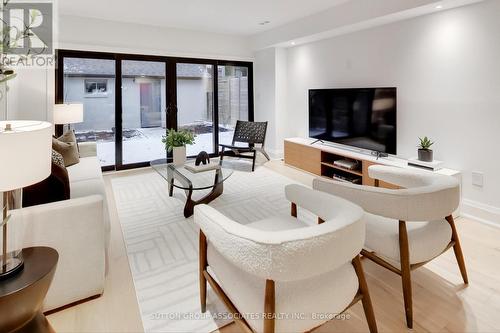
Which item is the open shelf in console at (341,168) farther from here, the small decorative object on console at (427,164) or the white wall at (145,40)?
the white wall at (145,40)

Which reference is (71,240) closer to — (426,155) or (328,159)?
(426,155)

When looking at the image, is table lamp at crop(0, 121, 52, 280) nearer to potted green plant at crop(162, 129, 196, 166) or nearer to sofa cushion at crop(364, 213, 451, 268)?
sofa cushion at crop(364, 213, 451, 268)

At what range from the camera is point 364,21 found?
388 centimetres

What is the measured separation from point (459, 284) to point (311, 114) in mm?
3662

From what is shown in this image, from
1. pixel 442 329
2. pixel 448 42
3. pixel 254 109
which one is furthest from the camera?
pixel 254 109

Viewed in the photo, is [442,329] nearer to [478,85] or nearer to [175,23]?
[478,85]

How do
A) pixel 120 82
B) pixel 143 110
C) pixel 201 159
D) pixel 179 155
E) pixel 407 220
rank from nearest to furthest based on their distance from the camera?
1. pixel 407 220
2. pixel 201 159
3. pixel 179 155
4. pixel 120 82
5. pixel 143 110

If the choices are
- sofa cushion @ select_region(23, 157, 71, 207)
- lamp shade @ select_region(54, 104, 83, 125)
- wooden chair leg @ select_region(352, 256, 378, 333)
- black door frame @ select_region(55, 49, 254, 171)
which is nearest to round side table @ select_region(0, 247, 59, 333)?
sofa cushion @ select_region(23, 157, 71, 207)

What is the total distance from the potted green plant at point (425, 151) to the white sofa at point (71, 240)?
339cm

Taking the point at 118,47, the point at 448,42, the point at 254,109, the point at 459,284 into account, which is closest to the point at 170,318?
the point at 459,284

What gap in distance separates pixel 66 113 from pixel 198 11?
243cm

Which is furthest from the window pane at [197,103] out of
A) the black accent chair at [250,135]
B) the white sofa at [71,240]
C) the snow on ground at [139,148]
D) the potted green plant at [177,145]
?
the white sofa at [71,240]

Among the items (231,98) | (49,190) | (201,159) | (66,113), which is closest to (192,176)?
(201,159)

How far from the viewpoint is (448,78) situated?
3354mm
